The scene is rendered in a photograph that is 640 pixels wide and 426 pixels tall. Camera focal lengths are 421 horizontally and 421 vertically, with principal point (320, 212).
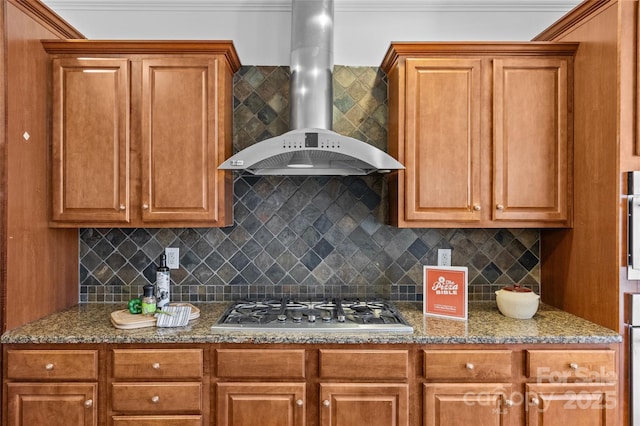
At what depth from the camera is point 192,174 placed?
2229mm

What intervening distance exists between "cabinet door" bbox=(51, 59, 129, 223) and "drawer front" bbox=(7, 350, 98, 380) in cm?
→ 68

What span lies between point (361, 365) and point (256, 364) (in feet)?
1.57

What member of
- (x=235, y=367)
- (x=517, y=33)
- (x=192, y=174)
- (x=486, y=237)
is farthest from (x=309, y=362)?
(x=517, y=33)

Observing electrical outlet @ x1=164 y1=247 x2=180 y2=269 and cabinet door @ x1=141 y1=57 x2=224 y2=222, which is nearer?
cabinet door @ x1=141 y1=57 x2=224 y2=222

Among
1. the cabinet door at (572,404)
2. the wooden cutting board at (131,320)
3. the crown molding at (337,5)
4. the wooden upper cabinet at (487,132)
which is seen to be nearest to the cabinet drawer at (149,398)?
the wooden cutting board at (131,320)

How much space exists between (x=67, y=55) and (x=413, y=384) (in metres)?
2.41

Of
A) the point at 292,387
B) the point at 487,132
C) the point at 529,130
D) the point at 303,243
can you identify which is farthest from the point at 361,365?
the point at 529,130

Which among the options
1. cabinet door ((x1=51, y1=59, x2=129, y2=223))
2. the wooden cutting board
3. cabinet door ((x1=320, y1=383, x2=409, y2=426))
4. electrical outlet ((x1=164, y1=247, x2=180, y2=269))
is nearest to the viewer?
cabinet door ((x1=320, y1=383, x2=409, y2=426))

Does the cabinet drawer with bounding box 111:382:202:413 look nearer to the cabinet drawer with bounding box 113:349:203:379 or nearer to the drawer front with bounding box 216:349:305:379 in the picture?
the cabinet drawer with bounding box 113:349:203:379

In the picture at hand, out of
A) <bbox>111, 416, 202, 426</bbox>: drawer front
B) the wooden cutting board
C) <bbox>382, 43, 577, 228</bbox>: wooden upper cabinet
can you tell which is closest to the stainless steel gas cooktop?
the wooden cutting board

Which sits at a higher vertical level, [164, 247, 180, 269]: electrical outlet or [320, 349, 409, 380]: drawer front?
[164, 247, 180, 269]: electrical outlet

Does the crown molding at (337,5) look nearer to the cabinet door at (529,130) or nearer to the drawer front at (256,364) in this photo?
the cabinet door at (529,130)

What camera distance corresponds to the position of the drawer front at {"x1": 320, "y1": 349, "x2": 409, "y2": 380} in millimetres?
1921

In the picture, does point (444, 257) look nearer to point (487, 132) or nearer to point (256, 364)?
point (487, 132)
